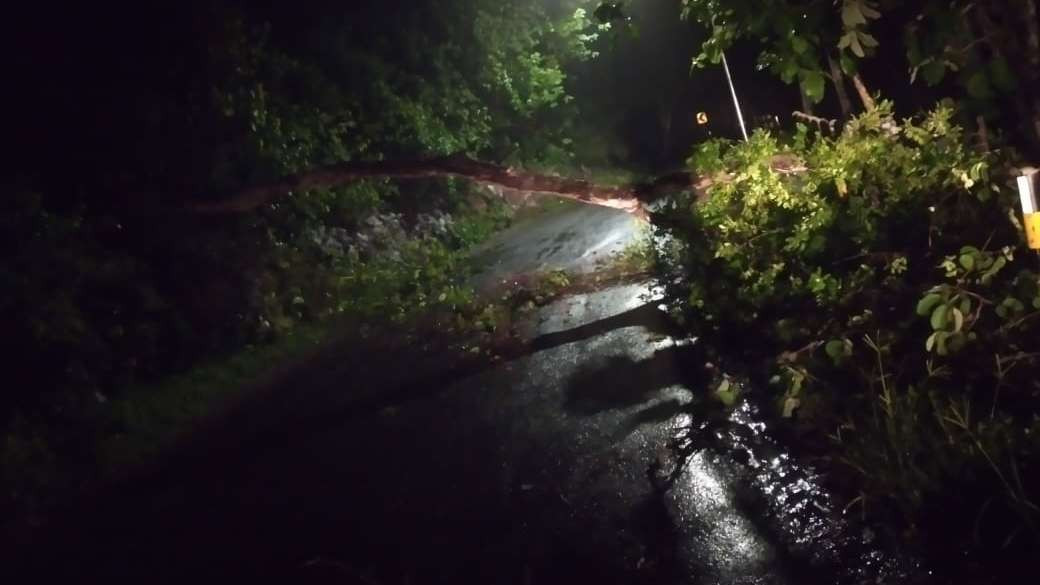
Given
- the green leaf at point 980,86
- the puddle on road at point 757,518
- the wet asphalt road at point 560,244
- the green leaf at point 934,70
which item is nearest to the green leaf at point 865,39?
the green leaf at point 934,70

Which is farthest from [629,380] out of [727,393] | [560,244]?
[560,244]

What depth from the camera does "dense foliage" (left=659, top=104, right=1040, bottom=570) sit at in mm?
4129

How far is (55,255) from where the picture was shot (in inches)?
363

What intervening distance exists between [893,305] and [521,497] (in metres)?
2.96

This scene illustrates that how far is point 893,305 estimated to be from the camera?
5.66 metres

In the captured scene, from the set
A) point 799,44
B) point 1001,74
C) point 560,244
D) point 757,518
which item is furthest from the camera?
point 560,244

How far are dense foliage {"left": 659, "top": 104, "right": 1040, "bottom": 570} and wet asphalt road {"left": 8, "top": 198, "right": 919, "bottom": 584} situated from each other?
1.51ft

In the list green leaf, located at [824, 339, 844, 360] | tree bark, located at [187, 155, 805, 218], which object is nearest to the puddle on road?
green leaf, located at [824, 339, 844, 360]

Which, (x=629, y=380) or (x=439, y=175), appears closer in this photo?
(x=439, y=175)

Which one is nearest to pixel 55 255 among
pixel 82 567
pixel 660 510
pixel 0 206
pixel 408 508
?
pixel 0 206

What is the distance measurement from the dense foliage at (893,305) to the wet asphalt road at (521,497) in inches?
18.2

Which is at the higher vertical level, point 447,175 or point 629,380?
point 447,175

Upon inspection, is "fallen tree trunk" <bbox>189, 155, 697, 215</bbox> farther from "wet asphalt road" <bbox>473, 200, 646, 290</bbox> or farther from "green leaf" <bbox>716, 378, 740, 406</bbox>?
"wet asphalt road" <bbox>473, 200, 646, 290</bbox>

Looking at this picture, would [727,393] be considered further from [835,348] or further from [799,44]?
[799,44]
